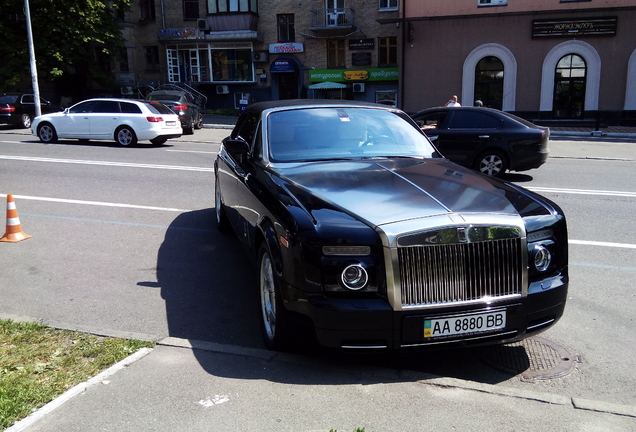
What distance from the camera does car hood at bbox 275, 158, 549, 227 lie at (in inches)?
149

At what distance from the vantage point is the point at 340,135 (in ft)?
17.8

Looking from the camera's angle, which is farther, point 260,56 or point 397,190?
point 260,56

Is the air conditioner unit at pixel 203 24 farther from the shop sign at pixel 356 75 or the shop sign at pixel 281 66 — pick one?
the shop sign at pixel 356 75

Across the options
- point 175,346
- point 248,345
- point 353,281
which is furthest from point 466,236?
point 175,346

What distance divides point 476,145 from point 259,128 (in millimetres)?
8039

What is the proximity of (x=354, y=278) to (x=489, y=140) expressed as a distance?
31.9ft

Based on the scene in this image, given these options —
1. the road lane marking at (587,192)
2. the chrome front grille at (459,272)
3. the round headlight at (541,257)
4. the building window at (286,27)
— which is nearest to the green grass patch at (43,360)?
the chrome front grille at (459,272)

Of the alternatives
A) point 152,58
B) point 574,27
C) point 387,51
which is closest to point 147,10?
point 152,58

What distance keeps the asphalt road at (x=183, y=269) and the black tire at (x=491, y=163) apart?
0.46 m

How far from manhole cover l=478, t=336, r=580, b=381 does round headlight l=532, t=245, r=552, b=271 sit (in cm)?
73

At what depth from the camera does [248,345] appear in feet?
14.8

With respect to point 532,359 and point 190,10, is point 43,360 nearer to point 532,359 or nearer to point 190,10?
point 532,359

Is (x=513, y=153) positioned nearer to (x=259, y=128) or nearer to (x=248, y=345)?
(x=259, y=128)

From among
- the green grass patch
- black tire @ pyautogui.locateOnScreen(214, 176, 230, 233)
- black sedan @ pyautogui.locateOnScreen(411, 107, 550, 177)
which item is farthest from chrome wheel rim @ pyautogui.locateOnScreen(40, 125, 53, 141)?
the green grass patch
